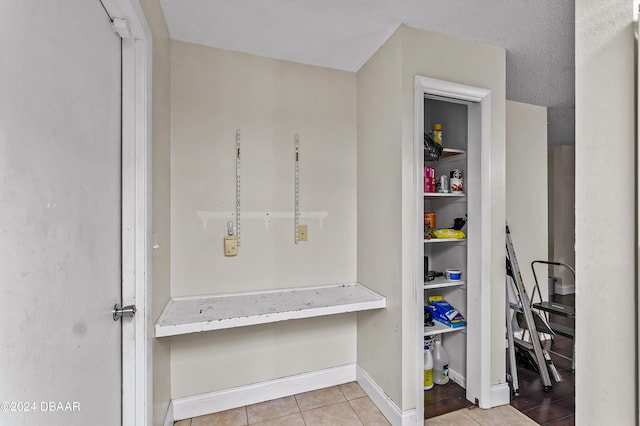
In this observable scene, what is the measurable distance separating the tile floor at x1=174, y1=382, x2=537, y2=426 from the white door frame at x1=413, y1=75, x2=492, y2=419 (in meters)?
0.13

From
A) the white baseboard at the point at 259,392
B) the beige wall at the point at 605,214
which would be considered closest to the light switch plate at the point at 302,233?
the white baseboard at the point at 259,392

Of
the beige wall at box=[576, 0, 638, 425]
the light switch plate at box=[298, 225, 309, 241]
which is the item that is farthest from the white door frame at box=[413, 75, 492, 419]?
the beige wall at box=[576, 0, 638, 425]

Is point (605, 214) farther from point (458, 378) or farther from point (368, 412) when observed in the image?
point (458, 378)

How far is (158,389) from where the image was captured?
1.52 meters

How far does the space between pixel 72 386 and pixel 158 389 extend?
0.83m

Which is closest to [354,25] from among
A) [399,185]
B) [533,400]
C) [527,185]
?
[399,185]

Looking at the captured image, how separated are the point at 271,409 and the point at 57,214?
1791 mm

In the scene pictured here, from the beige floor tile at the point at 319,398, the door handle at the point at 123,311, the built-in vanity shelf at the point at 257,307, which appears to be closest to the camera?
the door handle at the point at 123,311

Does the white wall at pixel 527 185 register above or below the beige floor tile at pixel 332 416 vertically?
above

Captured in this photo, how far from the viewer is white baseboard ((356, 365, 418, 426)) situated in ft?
5.77

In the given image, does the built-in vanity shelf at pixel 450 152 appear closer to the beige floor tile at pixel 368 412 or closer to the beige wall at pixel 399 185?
the beige wall at pixel 399 185

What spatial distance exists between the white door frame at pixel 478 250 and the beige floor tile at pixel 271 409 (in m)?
0.89

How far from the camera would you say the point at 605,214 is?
0.62 metres

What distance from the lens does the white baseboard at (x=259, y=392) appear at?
190 centimetres
